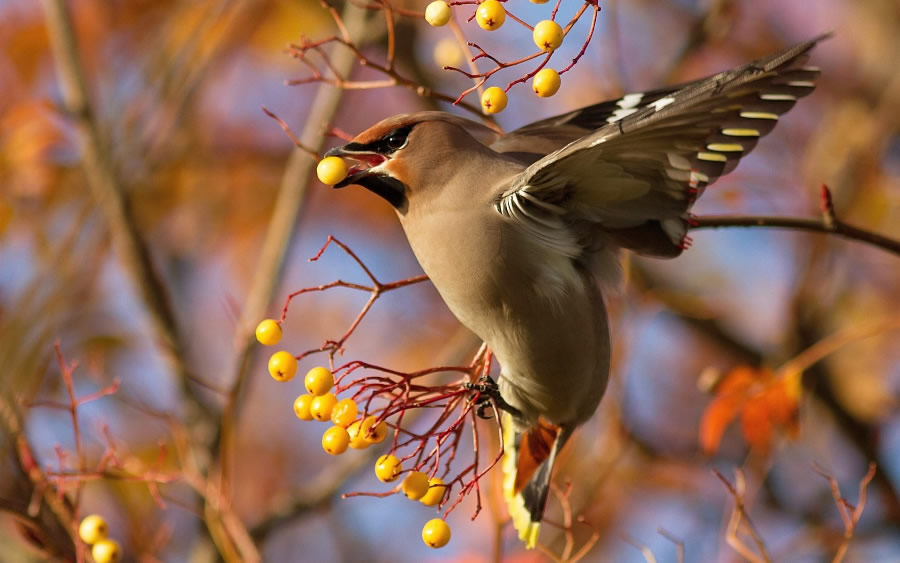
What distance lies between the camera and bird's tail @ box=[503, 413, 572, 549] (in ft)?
9.44

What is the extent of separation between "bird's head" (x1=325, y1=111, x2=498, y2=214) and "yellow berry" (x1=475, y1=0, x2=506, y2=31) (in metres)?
0.51

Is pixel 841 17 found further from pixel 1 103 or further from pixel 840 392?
pixel 1 103

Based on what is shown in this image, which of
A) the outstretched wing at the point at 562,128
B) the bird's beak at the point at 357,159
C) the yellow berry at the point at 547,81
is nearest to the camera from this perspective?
the yellow berry at the point at 547,81

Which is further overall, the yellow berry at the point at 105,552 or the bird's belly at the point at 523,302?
the yellow berry at the point at 105,552

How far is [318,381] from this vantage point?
2.21 m

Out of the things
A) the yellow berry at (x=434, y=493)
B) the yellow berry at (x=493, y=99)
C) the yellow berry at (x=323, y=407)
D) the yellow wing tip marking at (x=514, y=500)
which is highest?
the yellow berry at (x=493, y=99)

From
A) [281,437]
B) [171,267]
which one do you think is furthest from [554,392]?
[281,437]

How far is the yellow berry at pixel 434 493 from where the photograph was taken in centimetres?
232

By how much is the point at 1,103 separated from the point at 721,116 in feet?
16.6

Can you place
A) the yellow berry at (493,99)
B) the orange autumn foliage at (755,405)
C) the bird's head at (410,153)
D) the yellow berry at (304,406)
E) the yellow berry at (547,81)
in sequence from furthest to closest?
1. the orange autumn foliage at (755,405)
2. the bird's head at (410,153)
3. the yellow berry at (304,406)
4. the yellow berry at (493,99)
5. the yellow berry at (547,81)

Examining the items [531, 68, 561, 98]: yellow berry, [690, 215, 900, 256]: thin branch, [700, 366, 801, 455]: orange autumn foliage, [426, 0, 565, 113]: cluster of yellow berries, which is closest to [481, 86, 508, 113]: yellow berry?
[426, 0, 565, 113]: cluster of yellow berries

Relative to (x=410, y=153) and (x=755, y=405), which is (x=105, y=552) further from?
(x=755, y=405)

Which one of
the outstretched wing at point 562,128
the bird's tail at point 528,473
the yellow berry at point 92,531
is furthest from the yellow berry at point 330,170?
the yellow berry at point 92,531

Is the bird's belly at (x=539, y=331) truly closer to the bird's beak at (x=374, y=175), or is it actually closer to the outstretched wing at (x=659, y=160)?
the outstretched wing at (x=659, y=160)
